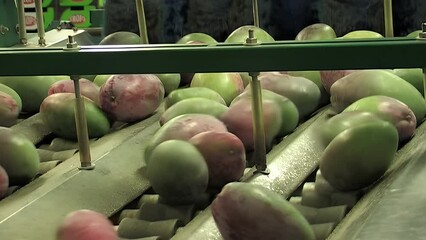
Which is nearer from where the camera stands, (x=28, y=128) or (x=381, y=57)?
(x=381, y=57)

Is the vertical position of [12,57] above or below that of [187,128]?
above

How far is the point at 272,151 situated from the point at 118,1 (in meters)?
0.89

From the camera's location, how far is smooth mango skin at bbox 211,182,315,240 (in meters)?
0.73

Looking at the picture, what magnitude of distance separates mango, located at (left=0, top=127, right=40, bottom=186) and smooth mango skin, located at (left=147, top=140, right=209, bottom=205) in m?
0.20

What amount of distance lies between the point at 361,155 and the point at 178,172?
208mm

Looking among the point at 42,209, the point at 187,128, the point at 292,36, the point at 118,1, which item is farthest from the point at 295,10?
the point at 42,209

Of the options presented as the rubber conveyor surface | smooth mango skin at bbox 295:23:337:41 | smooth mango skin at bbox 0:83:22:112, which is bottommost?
the rubber conveyor surface

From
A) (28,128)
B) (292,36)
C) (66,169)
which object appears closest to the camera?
(66,169)

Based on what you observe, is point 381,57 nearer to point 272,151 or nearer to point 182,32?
point 272,151

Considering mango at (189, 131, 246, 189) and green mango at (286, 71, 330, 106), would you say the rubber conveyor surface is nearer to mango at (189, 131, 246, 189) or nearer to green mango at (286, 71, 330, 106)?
mango at (189, 131, 246, 189)

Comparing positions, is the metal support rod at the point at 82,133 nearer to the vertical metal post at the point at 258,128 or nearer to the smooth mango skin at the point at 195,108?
the smooth mango skin at the point at 195,108

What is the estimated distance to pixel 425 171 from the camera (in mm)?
788

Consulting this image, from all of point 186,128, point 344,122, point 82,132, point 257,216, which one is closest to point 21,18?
point 82,132

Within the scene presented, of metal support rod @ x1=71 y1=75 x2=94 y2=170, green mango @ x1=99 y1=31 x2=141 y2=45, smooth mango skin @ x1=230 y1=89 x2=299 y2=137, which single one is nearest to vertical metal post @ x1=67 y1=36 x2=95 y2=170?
metal support rod @ x1=71 y1=75 x2=94 y2=170
